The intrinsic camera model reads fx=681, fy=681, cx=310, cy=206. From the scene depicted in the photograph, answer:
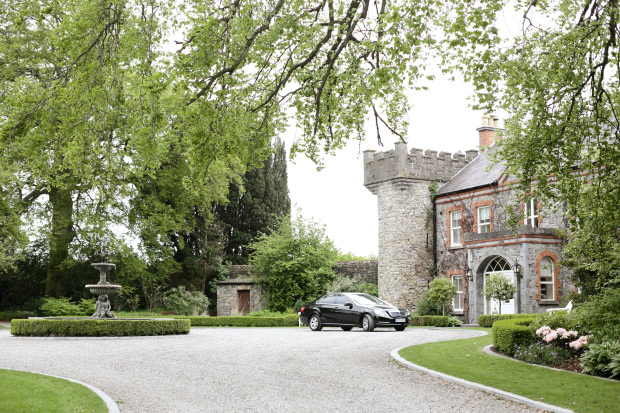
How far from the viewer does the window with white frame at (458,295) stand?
3183cm

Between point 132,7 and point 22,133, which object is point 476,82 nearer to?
point 132,7

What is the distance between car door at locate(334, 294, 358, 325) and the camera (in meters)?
23.6

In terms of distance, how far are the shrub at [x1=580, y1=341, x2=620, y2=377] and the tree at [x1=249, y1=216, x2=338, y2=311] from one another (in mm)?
24637

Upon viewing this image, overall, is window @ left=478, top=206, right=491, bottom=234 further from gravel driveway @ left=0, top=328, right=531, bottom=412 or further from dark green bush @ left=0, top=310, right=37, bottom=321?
dark green bush @ left=0, top=310, right=37, bottom=321

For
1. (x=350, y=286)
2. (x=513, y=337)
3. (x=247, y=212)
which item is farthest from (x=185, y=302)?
(x=513, y=337)

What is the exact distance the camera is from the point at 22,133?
39.5 feet

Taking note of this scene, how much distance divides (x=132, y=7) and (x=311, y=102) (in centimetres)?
402

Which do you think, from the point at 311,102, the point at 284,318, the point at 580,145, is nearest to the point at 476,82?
the point at 580,145

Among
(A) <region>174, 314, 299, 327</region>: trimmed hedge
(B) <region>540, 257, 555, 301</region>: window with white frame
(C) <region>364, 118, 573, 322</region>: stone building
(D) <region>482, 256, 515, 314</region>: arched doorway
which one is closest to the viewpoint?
(B) <region>540, 257, 555, 301</region>: window with white frame

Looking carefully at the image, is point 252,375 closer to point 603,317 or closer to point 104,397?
point 104,397

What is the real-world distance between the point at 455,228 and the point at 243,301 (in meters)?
13.3

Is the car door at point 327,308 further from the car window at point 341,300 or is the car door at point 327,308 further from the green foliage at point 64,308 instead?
the green foliage at point 64,308

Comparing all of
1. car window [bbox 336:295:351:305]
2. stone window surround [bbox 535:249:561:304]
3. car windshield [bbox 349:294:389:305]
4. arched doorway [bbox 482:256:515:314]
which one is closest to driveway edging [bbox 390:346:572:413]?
car windshield [bbox 349:294:389:305]

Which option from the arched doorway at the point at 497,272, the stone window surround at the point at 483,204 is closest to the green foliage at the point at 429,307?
the arched doorway at the point at 497,272
